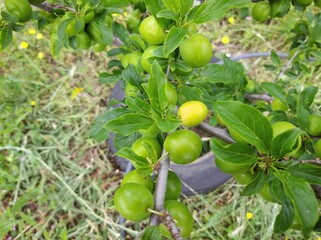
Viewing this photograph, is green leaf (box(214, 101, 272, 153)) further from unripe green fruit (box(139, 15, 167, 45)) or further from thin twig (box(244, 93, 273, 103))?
thin twig (box(244, 93, 273, 103))

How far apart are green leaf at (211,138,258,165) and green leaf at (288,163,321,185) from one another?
0.07 metres


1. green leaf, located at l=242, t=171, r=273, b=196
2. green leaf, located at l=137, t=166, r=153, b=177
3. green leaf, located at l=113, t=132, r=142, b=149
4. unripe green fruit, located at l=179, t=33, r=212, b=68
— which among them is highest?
unripe green fruit, located at l=179, t=33, r=212, b=68

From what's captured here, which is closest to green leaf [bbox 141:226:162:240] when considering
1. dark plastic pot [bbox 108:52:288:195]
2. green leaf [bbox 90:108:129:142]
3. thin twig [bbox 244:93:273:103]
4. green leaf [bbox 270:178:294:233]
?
green leaf [bbox 270:178:294:233]

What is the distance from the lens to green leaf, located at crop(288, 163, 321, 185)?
0.62 m

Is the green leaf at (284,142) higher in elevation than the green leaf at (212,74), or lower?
higher

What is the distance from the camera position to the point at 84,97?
210 cm

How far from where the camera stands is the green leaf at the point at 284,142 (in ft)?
2.01

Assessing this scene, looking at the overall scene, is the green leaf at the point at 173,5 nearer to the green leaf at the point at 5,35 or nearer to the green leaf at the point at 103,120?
the green leaf at the point at 103,120

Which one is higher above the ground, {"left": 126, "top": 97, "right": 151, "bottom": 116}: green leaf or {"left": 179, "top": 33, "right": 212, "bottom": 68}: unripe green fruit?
{"left": 179, "top": 33, "right": 212, "bottom": 68}: unripe green fruit

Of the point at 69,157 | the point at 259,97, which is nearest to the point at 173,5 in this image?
the point at 259,97

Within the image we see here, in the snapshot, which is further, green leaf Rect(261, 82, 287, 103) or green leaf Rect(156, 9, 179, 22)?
green leaf Rect(261, 82, 287, 103)

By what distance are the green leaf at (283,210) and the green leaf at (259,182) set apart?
Result: 0.02 meters

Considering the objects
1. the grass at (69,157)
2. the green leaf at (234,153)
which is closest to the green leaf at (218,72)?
the green leaf at (234,153)

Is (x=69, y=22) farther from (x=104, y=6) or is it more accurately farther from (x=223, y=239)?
(x=223, y=239)
